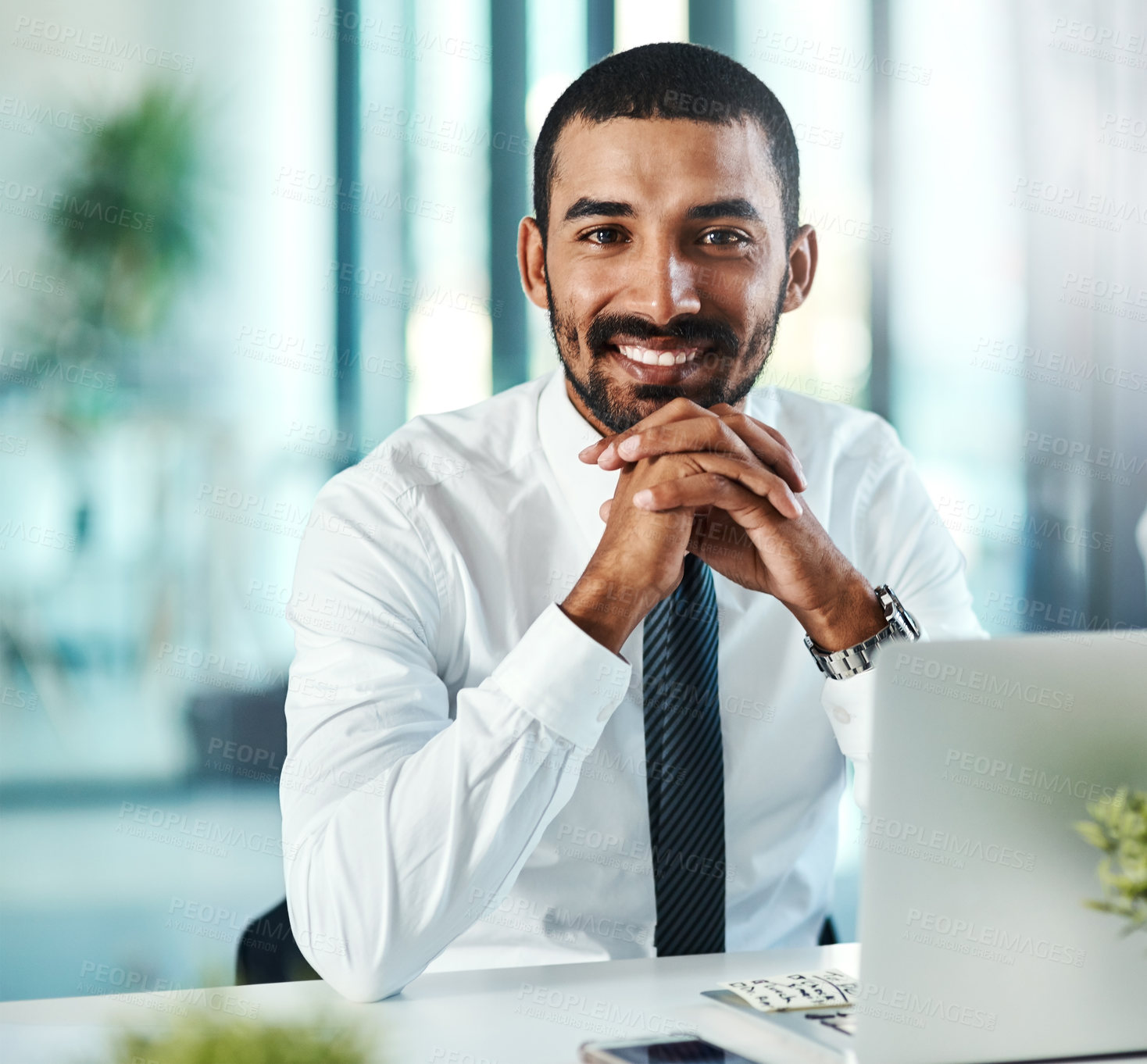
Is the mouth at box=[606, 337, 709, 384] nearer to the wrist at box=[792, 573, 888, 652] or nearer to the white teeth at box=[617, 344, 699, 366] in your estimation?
the white teeth at box=[617, 344, 699, 366]

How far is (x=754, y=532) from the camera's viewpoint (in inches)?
52.9

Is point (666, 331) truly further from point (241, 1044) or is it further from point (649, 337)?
point (241, 1044)

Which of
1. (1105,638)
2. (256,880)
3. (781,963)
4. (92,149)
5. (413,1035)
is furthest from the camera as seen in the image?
(256,880)

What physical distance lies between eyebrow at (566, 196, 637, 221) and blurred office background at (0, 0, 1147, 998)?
61.6 inches

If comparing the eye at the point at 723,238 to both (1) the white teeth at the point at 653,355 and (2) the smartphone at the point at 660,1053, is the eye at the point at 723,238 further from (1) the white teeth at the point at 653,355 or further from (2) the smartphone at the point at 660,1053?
(2) the smartphone at the point at 660,1053

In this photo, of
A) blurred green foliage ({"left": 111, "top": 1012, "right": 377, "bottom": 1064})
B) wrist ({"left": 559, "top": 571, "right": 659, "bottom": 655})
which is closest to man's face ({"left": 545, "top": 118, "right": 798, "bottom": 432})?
wrist ({"left": 559, "top": 571, "right": 659, "bottom": 655})

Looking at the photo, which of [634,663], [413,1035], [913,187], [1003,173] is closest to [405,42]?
[913,187]

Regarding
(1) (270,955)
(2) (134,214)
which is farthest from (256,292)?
(1) (270,955)

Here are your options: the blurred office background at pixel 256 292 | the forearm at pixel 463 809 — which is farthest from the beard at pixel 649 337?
the blurred office background at pixel 256 292

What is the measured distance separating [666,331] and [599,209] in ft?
0.56

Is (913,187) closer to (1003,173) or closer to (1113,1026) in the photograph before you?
(1003,173)

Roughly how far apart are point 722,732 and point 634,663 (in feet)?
0.49

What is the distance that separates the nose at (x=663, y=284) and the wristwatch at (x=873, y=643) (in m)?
0.42

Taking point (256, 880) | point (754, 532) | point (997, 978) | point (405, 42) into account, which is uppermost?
point (405, 42)
